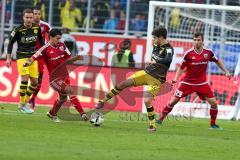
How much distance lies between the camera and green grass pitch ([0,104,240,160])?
39.7 feet

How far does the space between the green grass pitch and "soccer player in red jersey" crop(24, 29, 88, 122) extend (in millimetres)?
533

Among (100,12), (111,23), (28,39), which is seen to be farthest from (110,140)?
(100,12)

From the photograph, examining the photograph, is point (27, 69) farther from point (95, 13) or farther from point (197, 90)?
point (95, 13)

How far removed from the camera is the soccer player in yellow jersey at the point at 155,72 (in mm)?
16422

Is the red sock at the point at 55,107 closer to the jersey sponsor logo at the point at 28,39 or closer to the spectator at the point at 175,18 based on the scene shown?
the jersey sponsor logo at the point at 28,39

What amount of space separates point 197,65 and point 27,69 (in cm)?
419

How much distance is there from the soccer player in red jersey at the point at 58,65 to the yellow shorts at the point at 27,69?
2170 mm

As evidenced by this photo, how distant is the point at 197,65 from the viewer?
61.4ft

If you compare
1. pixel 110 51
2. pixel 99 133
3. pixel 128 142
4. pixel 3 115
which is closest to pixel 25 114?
pixel 3 115

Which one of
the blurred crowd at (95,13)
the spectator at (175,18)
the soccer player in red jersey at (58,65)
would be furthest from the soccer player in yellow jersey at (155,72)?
the blurred crowd at (95,13)

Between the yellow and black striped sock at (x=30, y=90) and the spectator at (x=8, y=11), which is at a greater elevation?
the spectator at (x=8, y=11)

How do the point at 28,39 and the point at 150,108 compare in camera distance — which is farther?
the point at 28,39

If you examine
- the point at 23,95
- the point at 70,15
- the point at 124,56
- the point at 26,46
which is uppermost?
the point at 70,15

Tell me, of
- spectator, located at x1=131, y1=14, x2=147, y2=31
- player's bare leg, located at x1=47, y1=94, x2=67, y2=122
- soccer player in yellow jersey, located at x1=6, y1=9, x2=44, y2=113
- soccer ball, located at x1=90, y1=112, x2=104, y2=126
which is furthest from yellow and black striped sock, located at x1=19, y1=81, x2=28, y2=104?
spectator, located at x1=131, y1=14, x2=147, y2=31
